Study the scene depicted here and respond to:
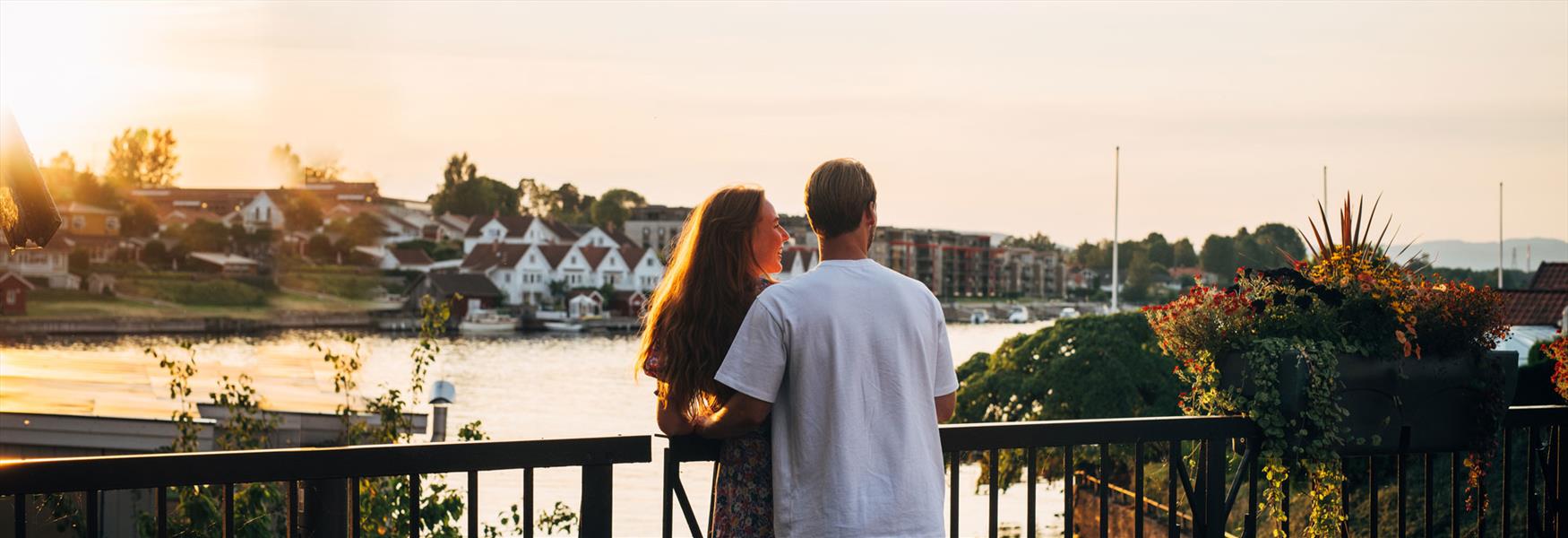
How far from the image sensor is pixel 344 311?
329 ft

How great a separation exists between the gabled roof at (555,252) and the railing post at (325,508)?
10078 cm

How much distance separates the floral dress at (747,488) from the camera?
2.63 m

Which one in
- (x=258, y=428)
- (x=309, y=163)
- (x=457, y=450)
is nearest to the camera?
(x=457, y=450)

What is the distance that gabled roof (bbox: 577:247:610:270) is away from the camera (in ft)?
342

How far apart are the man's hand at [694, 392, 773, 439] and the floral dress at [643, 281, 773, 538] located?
0.05 meters

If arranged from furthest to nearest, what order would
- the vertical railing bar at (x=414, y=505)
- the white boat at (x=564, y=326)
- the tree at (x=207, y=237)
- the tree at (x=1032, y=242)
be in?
the tree at (x=1032, y=242), the tree at (x=207, y=237), the white boat at (x=564, y=326), the vertical railing bar at (x=414, y=505)

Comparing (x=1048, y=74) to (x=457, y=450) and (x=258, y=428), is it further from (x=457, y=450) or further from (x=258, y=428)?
(x=457, y=450)

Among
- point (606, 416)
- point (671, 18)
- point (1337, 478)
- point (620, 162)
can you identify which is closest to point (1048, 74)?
point (671, 18)

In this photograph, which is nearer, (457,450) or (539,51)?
(457,450)

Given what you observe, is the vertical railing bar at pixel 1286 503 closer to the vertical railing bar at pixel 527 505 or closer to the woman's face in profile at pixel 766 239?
the woman's face in profile at pixel 766 239

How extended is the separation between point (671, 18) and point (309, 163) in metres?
56.4

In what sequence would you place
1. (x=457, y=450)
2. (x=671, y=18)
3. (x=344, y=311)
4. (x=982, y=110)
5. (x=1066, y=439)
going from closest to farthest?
(x=457, y=450), (x=1066, y=439), (x=671, y=18), (x=982, y=110), (x=344, y=311)

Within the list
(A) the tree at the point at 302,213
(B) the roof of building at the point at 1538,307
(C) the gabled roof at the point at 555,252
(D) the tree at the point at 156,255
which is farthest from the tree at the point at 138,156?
(B) the roof of building at the point at 1538,307

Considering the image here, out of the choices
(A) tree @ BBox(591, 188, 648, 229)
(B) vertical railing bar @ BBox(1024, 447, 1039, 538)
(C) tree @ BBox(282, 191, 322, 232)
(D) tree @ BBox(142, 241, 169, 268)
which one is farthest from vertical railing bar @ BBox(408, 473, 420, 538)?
(A) tree @ BBox(591, 188, 648, 229)
